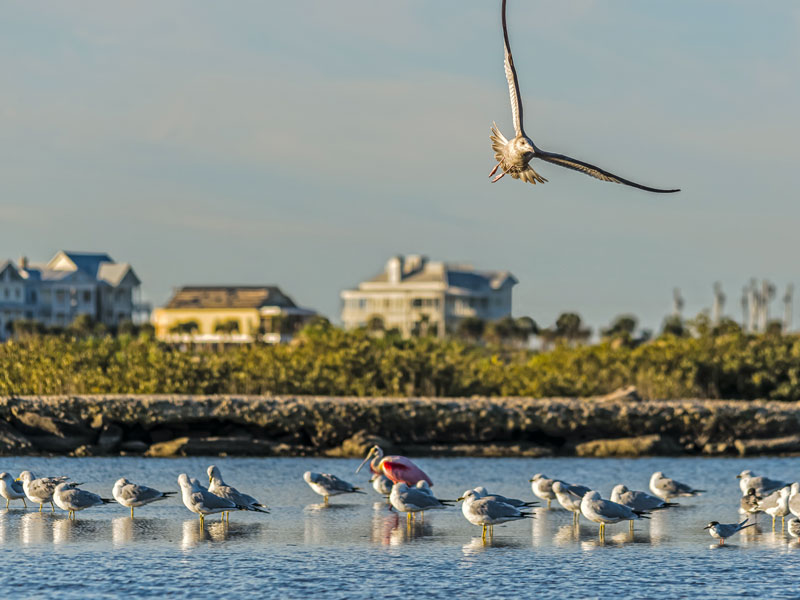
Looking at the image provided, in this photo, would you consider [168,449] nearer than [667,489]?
No

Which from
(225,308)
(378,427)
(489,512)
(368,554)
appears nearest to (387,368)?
(378,427)

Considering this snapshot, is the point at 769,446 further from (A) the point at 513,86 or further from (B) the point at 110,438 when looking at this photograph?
(A) the point at 513,86

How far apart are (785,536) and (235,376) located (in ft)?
53.1

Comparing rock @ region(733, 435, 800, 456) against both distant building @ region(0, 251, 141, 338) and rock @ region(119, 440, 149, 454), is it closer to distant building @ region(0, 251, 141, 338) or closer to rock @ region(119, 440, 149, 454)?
rock @ region(119, 440, 149, 454)

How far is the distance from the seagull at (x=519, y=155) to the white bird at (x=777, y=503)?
587cm

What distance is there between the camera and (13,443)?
24.3 metres

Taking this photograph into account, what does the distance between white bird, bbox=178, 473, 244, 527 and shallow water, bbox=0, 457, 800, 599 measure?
0.22 metres

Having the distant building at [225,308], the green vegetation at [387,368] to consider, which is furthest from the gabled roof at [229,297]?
the green vegetation at [387,368]

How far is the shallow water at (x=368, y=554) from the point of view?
12.1 metres

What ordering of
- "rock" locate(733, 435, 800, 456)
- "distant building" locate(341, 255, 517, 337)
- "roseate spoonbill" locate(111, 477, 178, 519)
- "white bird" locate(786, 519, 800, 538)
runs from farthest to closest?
"distant building" locate(341, 255, 517, 337) → "rock" locate(733, 435, 800, 456) → "roseate spoonbill" locate(111, 477, 178, 519) → "white bird" locate(786, 519, 800, 538)

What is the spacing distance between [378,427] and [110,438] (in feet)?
15.8

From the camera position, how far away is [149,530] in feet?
50.1

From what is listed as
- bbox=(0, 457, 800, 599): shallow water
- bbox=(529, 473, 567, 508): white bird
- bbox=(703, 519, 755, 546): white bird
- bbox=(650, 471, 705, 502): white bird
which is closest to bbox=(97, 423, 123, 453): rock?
bbox=(0, 457, 800, 599): shallow water

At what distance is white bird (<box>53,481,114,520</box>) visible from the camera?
52.1 feet
